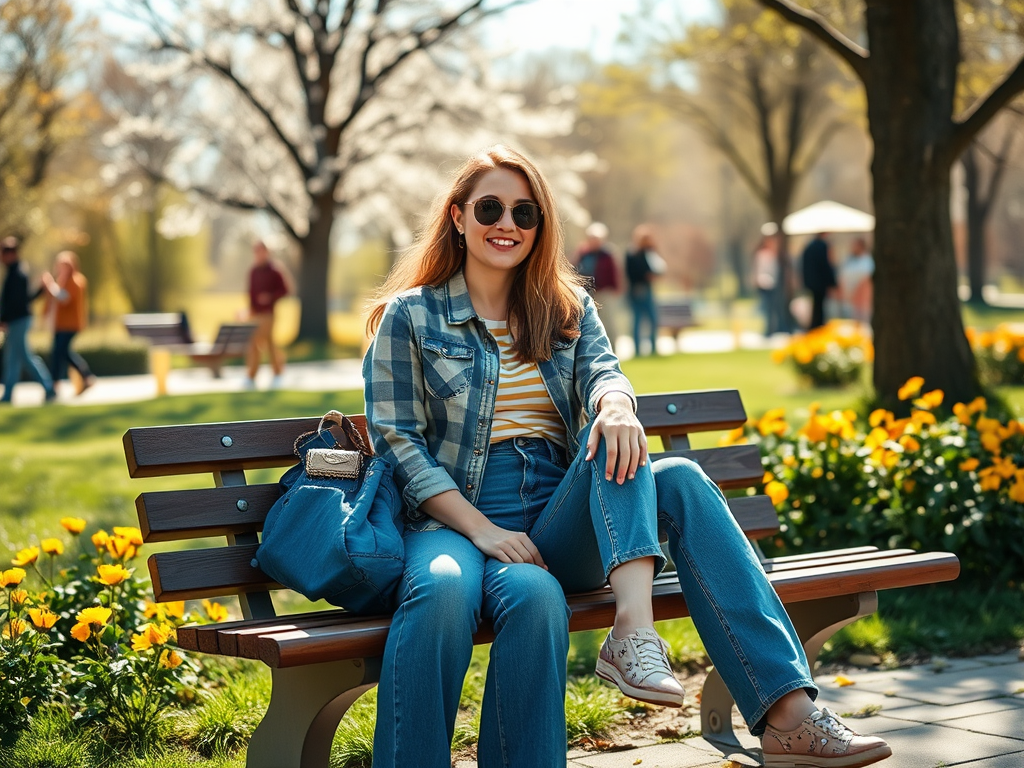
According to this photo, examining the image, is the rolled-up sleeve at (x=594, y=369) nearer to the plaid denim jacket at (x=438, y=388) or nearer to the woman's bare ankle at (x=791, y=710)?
the plaid denim jacket at (x=438, y=388)

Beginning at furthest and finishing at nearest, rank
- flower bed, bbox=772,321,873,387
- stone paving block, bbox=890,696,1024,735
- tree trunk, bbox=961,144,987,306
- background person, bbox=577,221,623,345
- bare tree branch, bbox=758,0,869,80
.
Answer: tree trunk, bbox=961,144,987,306 → background person, bbox=577,221,623,345 → flower bed, bbox=772,321,873,387 → bare tree branch, bbox=758,0,869,80 → stone paving block, bbox=890,696,1024,735

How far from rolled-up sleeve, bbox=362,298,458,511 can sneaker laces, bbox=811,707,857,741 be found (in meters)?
0.99

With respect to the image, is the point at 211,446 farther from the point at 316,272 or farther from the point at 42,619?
the point at 316,272

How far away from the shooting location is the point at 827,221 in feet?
75.3

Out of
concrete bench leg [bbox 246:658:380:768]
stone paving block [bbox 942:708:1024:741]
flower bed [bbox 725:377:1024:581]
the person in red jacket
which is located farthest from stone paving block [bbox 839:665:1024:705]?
the person in red jacket

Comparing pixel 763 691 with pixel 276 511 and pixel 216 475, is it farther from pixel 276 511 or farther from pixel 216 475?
pixel 216 475

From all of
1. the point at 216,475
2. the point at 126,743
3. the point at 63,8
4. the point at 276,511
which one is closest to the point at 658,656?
the point at 276,511

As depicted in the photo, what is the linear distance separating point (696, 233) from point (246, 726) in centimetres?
5754

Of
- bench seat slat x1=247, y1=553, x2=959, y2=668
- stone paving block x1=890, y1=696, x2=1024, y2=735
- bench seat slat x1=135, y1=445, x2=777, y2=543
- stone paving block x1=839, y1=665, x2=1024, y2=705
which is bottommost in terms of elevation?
stone paving block x1=839, y1=665, x2=1024, y2=705

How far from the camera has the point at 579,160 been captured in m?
24.3

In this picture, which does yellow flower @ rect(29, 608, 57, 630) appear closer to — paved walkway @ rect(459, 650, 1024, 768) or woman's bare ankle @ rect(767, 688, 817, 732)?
paved walkway @ rect(459, 650, 1024, 768)

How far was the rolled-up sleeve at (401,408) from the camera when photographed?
9.91 feet

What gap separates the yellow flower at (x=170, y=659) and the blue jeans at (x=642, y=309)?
1486cm

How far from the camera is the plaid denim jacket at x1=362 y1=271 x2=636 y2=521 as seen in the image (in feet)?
10.1
